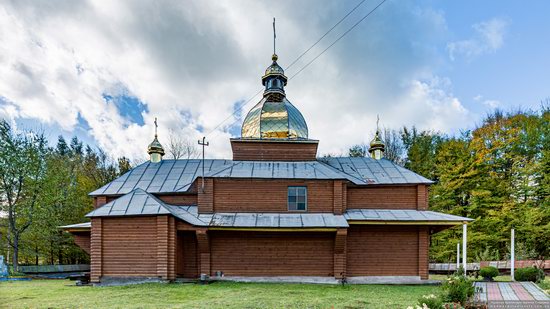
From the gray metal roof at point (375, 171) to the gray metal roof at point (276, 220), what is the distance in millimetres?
3168

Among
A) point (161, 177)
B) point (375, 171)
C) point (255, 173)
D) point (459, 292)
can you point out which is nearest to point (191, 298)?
point (255, 173)

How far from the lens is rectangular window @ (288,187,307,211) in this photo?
1463cm

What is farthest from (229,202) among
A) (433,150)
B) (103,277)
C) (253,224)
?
(433,150)

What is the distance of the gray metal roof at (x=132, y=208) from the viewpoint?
42.1ft

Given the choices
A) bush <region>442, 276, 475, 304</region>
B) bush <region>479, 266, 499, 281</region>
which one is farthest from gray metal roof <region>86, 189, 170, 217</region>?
bush <region>479, 266, 499, 281</region>

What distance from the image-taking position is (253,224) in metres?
13.4

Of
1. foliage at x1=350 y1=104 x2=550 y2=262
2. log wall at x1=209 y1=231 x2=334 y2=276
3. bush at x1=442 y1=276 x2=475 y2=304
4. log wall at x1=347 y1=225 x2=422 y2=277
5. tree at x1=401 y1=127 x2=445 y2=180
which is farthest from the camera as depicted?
tree at x1=401 y1=127 x2=445 y2=180

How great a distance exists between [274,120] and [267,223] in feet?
19.9

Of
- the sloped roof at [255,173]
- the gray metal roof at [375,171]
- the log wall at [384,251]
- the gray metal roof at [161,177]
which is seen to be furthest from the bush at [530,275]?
the gray metal roof at [161,177]

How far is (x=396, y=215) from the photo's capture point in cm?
1445

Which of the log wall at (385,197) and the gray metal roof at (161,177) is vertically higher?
the gray metal roof at (161,177)

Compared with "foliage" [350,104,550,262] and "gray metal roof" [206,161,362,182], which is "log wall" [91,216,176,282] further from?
"foliage" [350,104,550,262]

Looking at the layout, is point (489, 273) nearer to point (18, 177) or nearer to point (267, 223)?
point (267, 223)

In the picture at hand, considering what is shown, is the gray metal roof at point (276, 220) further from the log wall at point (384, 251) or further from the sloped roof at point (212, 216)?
the log wall at point (384, 251)
